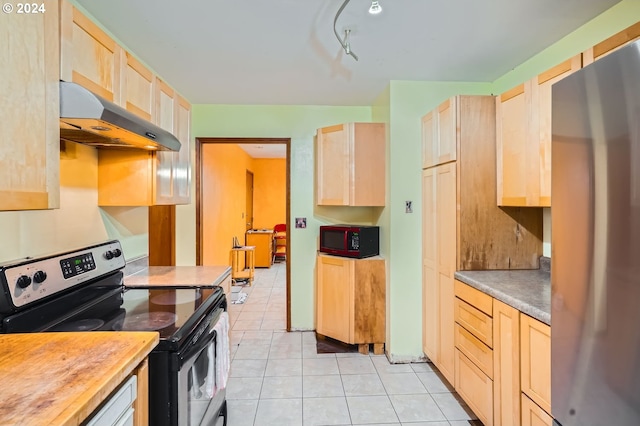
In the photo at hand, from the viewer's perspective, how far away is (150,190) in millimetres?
1826

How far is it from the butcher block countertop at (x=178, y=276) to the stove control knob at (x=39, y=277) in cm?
66

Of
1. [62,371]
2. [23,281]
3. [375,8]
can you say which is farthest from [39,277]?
[375,8]

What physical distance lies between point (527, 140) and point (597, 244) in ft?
→ 3.69

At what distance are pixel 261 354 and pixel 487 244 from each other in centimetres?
208

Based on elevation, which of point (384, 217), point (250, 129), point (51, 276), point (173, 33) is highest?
point (173, 33)

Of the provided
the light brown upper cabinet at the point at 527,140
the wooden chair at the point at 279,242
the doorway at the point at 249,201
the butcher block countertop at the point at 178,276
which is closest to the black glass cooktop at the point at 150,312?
the butcher block countertop at the point at 178,276

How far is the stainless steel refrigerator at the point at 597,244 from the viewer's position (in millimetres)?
787

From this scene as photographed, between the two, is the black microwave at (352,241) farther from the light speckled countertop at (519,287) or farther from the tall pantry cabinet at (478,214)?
the light speckled countertop at (519,287)

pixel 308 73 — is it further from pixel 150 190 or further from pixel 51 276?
pixel 51 276

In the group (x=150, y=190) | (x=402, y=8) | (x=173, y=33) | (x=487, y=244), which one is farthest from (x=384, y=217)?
(x=173, y=33)

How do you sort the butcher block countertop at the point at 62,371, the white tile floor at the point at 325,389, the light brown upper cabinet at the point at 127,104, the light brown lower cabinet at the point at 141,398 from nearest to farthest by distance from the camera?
the butcher block countertop at the point at 62,371
the light brown lower cabinet at the point at 141,398
the light brown upper cabinet at the point at 127,104
the white tile floor at the point at 325,389

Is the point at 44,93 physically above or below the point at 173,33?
below

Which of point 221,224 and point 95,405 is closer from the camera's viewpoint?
point 95,405

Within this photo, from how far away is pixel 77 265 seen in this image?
1395 millimetres
